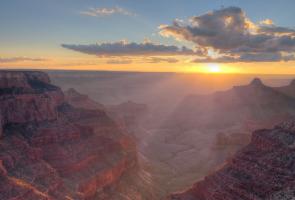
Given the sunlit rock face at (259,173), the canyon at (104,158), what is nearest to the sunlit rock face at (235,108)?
the canyon at (104,158)

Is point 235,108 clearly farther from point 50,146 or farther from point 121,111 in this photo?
point 50,146

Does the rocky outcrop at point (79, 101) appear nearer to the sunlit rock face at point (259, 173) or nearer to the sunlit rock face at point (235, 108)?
the sunlit rock face at point (235, 108)

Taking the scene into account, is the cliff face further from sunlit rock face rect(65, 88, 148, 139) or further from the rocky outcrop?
sunlit rock face rect(65, 88, 148, 139)

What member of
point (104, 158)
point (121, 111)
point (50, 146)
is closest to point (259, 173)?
point (104, 158)

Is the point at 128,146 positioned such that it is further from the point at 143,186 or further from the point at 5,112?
the point at 5,112

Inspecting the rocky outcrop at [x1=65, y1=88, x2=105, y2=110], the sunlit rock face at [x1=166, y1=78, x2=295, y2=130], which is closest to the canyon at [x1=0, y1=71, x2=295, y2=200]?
the rocky outcrop at [x1=65, y1=88, x2=105, y2=110]
